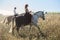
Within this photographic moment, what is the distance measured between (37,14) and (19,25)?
1737 mm

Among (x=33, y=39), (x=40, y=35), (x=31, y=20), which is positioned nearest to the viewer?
(x=33, y=39)

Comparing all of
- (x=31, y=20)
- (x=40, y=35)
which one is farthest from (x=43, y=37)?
(x=31, y=20)

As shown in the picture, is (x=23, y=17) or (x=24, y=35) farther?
(x=23, y=17)

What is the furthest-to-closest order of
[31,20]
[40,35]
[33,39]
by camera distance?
[31,20], [40,35], [33,39]

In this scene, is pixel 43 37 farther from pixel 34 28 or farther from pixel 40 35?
pixel 34 28

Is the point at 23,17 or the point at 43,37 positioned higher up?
the point at 23,17

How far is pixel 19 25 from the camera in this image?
18.5 metres

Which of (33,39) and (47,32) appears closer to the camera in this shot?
(33,39)

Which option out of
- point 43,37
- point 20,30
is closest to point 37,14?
point 20,30

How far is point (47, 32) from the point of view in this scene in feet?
54.3

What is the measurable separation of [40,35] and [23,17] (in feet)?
8.50

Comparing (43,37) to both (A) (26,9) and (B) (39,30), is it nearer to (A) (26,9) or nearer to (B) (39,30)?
(B) (39,30)

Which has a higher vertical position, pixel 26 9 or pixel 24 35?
pixel 26 9

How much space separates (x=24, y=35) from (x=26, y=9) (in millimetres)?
1982
